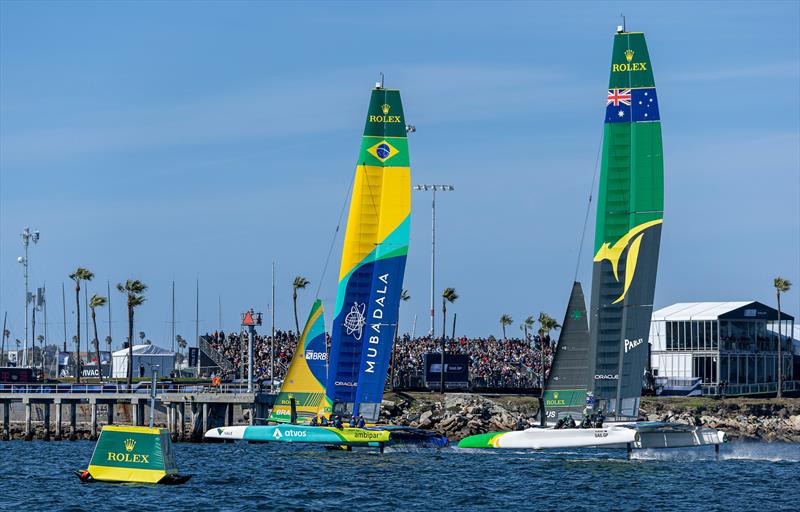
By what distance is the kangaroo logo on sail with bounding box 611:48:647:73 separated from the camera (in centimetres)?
4956

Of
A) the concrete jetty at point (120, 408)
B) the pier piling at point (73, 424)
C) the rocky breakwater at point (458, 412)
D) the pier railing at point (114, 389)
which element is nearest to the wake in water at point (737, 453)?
the rocky breakwater at point (458, 412)

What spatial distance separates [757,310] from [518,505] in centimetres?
6285

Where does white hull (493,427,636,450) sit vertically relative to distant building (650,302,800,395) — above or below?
below

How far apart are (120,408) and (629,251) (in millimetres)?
38119

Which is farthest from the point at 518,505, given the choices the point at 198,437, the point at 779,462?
the point at 198,437

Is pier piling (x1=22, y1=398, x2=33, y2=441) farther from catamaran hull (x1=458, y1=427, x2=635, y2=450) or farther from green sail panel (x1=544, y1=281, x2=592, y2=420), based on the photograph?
green sail panel (x1=544, y1=281, x2=592, y2=420)

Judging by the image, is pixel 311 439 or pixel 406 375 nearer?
pixel 311 439

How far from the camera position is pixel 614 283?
50219 millimetres

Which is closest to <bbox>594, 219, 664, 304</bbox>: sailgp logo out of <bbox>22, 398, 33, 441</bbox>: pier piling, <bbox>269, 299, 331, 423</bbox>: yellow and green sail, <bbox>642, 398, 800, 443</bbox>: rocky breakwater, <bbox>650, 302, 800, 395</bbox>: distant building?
<bbox>269, 299, 331, 423</bbox>: yellow and green sail

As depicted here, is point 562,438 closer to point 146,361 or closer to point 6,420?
point 6,420

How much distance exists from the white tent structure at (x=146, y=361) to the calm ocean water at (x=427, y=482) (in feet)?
171

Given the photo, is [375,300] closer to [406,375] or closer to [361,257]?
[361,257]

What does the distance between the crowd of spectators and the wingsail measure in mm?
31730

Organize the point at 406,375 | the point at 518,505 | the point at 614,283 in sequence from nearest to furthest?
the point at 518,505
the point at 614,283
the point at 406,375
